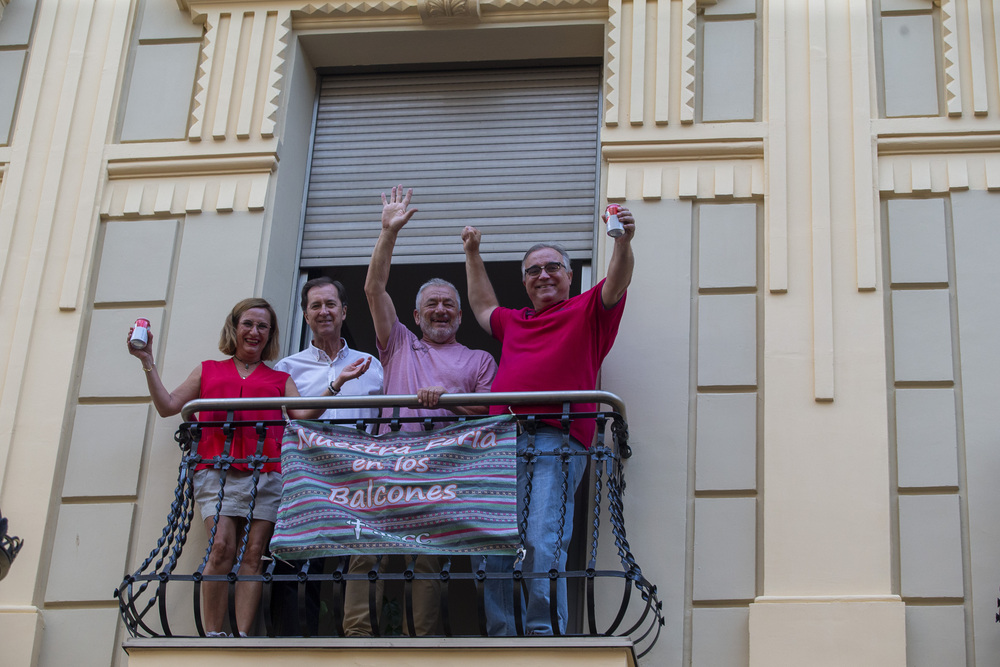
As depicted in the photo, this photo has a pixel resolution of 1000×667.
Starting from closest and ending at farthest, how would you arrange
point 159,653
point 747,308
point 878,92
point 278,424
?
point 159,653
point 278,424
point 747,308
point 878,92

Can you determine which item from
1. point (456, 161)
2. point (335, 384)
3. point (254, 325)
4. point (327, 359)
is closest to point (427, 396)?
point (335, 384)

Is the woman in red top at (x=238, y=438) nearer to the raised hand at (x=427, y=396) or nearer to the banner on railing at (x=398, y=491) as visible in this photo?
the banner on railing at (x=398, y=491)

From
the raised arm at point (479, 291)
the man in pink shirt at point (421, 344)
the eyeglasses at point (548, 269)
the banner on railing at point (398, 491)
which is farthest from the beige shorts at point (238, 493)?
the eyeglasses at point (548, 269)

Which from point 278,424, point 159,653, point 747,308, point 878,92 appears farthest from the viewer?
point 878,92

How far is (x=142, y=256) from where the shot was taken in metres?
8.62

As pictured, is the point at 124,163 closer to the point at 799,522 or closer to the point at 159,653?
the point at 159,653

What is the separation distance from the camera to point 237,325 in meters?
7.91

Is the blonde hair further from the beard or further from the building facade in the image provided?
the beard

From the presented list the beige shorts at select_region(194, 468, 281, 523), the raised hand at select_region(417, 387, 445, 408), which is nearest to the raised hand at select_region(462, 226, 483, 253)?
the raised hand at select_region(417, 387, 445, 408)

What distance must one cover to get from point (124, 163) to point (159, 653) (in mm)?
3366

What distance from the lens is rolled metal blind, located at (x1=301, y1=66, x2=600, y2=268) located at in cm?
888

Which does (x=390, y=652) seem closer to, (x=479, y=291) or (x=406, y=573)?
(x=406, y=573)

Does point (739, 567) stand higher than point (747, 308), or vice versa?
point (747, 308)

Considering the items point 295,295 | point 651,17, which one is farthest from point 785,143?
point 295,295
